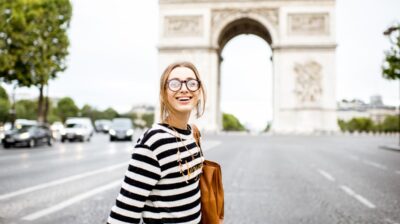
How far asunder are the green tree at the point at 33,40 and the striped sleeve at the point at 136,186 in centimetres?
2274

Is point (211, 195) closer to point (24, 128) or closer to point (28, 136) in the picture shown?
point (28, 136)

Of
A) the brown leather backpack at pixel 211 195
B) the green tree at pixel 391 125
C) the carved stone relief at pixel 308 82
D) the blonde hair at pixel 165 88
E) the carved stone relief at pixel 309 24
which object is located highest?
the carved stone relief at pixel 309 24

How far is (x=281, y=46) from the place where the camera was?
35.9 metres

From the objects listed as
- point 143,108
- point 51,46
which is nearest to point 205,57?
point 51,46

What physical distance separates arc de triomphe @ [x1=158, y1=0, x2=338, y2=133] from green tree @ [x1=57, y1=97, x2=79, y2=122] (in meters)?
71.4

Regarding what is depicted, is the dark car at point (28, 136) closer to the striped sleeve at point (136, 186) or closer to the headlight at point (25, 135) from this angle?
the headlight at point (25, 135)

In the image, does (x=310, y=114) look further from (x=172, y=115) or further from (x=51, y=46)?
(x=172, y=115)

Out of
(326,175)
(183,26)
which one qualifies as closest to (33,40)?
(183,26)

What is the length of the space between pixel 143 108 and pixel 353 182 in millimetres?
168329

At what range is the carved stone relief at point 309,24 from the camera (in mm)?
35656

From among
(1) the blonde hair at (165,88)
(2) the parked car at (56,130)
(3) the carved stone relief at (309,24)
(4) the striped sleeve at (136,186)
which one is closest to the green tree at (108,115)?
(2) the parked car at (56,130)

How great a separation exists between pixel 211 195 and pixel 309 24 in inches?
1413

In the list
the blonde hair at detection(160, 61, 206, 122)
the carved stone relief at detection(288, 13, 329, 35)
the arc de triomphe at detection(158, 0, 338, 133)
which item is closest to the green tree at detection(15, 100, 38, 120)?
the arc de triomphe at detection(158, 0, 338, 133)

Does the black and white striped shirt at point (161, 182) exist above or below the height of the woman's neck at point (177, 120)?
below
